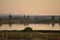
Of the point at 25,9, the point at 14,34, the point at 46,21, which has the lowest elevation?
the point at 14,34

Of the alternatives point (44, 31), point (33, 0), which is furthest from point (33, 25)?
point (33, 0)

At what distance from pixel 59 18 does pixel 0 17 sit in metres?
0.64

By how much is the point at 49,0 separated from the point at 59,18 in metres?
0.23

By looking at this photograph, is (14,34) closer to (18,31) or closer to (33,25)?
(18,31)

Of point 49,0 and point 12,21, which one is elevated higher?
point 49,0

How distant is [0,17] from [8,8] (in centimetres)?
13

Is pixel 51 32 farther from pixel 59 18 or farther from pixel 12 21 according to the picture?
pixel 12 21

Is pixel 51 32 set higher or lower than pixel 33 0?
lower

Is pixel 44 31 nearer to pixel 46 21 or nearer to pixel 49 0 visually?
pixel 46 21

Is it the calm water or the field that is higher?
the calm water

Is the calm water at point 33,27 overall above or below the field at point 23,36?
above

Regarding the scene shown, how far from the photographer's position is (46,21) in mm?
1072

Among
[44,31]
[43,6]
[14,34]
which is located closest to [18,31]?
[14,34]

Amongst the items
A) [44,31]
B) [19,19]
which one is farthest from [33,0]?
[44,31]
